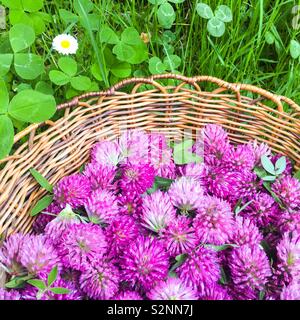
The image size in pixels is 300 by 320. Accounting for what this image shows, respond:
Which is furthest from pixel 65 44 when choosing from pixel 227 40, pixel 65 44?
pixel 227 40

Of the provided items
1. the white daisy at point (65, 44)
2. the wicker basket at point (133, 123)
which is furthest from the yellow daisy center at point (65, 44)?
the wicker basket at point (133, 123)

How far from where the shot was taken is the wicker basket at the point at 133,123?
39.4 inches

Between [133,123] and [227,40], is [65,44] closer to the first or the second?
[133,123]

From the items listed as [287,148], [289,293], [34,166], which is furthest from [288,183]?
[34,166]

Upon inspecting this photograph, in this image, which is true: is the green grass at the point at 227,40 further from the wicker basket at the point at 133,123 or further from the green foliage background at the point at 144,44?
the wicker basket at the point at 133,123

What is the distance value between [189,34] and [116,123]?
0.39 metres

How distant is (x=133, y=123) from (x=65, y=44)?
26cm

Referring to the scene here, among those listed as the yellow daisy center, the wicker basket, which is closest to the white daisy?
the yellow daisy center

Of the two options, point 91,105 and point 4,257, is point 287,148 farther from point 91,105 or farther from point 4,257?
point 4,257

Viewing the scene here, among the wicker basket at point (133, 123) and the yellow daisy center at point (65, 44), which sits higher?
the yellow daisy center at point (65, 44)

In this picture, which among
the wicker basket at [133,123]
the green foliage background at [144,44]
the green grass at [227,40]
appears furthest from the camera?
the green grass at [227,40]

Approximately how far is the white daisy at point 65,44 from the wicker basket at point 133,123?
0.17 m

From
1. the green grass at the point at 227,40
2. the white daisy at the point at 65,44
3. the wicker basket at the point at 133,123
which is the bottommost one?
the wicker basket at the point at 133,123

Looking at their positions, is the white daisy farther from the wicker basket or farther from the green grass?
the wicker basket
